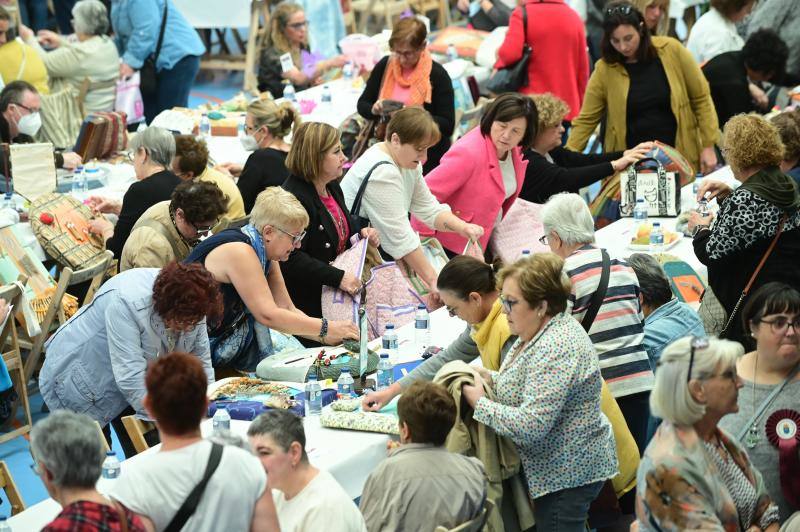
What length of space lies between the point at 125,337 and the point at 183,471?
56.0 inches

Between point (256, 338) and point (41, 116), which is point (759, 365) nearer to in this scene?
point (256, 338)

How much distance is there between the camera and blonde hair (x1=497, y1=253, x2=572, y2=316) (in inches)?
149

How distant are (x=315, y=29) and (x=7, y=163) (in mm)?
5272

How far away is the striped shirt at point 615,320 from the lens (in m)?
4.35

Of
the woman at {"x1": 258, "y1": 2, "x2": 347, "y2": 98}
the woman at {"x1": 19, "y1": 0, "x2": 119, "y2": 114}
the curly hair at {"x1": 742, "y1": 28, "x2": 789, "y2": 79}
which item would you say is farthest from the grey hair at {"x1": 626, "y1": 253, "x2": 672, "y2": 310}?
the woman at {"x1": 19, "y1": 0, "x2": 119, "y2": 114}

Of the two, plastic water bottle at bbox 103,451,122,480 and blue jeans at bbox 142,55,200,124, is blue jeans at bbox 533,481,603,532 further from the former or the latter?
blue jeans at bbox 142,55,200,124

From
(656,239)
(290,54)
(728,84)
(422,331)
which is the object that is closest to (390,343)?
(422,331)

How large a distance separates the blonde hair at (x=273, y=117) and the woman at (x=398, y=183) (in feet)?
3.12

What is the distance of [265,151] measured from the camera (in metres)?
6.61

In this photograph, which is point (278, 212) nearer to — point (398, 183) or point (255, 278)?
point (255, 278)

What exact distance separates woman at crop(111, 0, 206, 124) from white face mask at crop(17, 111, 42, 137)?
220 cm

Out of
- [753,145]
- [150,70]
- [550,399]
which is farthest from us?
[150,70]

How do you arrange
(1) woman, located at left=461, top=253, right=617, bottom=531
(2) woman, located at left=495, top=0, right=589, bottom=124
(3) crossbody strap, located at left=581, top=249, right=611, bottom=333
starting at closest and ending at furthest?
(1) woman, located at left=461, top=253, right=617, bottom=531
(3) crossbody strap, located at left=581, top=249, right=611, bottom=333
(2) woman, located at left=495, top=0, right=589, bottom=124

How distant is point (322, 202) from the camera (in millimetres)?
5527
